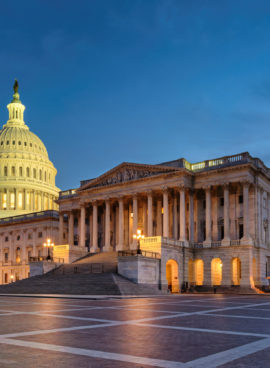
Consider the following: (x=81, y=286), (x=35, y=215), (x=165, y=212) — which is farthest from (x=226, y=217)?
(x=35, y=215)

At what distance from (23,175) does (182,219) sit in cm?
8591

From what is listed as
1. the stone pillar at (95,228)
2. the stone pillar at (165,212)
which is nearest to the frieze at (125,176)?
the stone pillar at (165,212)

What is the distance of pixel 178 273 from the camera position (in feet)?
221

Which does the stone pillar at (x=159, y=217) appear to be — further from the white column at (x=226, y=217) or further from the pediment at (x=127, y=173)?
the white column at (x=226, y=217)

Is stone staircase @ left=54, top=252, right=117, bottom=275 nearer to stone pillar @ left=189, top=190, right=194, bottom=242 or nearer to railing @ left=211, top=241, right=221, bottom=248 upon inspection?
stone pillar @ left=189, top=190, right=194, bottom=242

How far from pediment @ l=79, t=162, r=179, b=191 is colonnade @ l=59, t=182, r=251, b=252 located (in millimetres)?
2769

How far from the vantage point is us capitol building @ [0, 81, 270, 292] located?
6525 cm

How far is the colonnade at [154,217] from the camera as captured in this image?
70.1 meters

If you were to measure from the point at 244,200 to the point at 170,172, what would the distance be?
11.8 metres

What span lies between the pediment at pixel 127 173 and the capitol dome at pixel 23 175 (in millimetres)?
58854

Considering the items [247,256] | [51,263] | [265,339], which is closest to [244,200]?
[247,256]

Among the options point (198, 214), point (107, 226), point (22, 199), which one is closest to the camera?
point (198, 214)

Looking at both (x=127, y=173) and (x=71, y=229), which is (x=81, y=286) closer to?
(x=127, y=173)

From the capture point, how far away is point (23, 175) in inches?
5719
